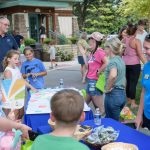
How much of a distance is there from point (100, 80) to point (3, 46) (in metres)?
2.10

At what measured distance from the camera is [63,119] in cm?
242

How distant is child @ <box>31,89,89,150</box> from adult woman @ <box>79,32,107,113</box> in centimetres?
365

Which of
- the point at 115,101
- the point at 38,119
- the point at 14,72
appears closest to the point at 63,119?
the point at 38,119

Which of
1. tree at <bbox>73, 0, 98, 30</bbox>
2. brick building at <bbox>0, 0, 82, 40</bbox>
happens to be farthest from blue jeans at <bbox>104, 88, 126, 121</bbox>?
tree at <bbox>73, 0, 98, 30</bbox>

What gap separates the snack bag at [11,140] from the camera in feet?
10.2

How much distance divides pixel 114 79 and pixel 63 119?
2806mm

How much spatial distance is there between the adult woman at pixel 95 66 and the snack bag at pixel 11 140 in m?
3.11

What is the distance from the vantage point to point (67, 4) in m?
25.0

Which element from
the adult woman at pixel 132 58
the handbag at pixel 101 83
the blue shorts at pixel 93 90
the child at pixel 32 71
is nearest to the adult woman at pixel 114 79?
the handbag at pixel 101 83

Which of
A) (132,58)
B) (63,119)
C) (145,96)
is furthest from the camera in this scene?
(132,58)

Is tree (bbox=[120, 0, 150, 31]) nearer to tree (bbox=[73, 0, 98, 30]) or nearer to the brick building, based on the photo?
the brick building

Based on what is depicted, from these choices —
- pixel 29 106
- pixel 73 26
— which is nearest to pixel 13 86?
pixel 29 106

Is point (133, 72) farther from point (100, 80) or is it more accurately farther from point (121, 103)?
point (121, 103)

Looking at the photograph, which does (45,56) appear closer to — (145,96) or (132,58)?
(132,58)
